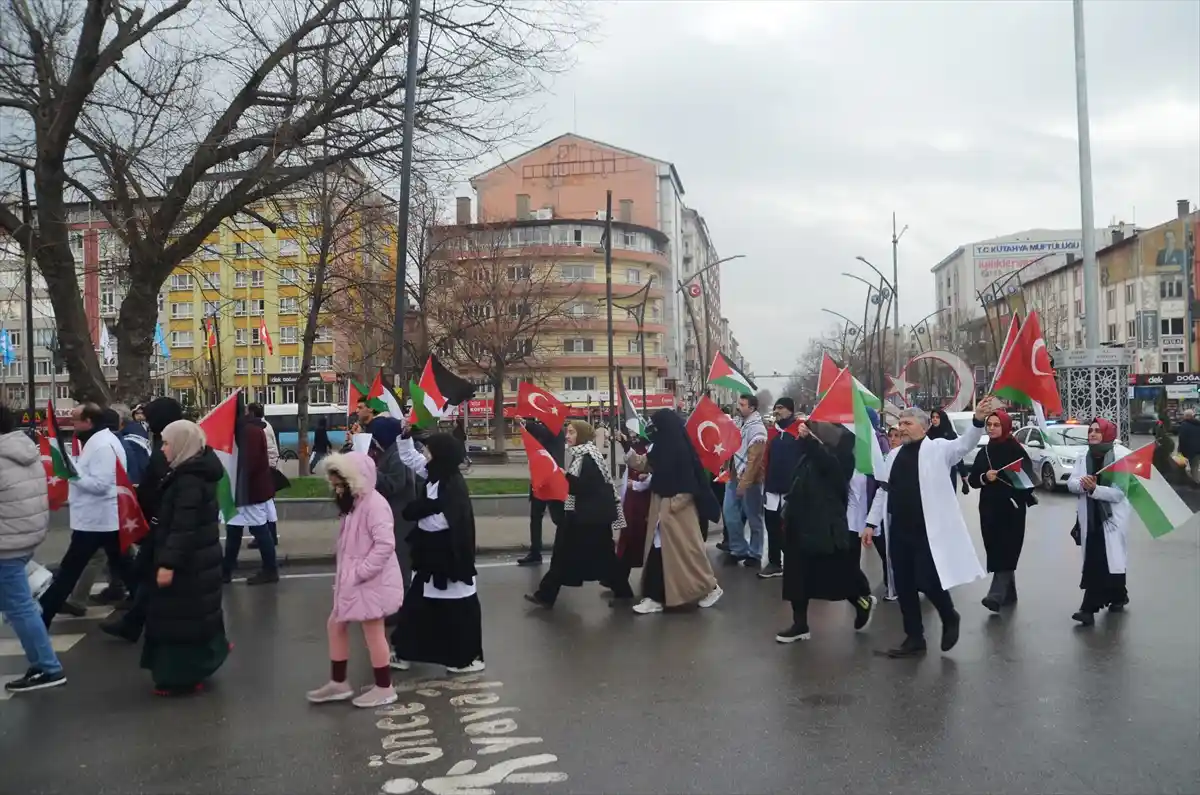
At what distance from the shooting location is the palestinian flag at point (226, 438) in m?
7.92

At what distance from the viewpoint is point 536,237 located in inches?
3172

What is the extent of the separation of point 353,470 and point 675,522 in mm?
3611

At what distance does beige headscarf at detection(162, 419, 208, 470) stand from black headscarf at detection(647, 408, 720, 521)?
3.90 metres

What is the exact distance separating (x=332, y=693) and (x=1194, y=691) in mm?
5181

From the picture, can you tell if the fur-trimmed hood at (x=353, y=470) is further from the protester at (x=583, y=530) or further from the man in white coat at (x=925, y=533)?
the man in white coat at (x=925, y=533)

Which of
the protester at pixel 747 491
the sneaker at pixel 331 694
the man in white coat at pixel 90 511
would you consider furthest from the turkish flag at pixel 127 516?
the protester at pixel 747 491

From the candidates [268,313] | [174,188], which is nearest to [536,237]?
[268,313]

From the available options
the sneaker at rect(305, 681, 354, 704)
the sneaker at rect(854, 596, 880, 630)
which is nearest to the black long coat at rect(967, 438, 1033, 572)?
the sneaker at rect(854, 596, 880, 630)

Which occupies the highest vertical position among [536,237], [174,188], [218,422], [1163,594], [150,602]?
[536,237]

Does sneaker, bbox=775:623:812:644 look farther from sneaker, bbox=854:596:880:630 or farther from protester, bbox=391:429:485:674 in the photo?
protester, bbox=391:429:485:674

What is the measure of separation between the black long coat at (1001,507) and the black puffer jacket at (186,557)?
6.05m

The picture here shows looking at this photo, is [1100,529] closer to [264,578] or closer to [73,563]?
[264,578]

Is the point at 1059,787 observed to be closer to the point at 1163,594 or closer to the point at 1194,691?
the point at 1194,691

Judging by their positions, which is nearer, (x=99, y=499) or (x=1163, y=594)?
(x=99, y=499)
